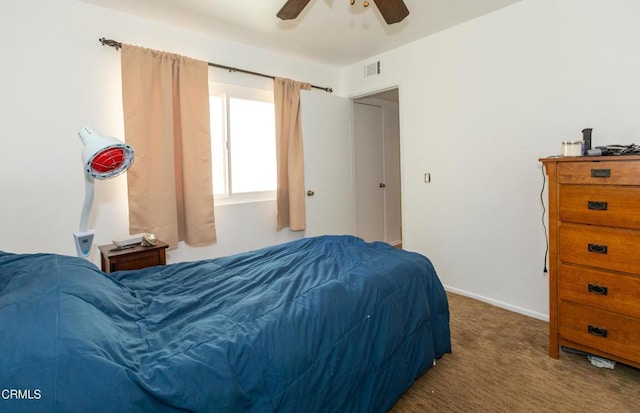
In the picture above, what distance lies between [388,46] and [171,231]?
287 cm

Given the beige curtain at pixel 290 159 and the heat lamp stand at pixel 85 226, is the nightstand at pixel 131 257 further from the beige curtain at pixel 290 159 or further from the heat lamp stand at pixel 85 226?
the beige curtain at pixel 290 159

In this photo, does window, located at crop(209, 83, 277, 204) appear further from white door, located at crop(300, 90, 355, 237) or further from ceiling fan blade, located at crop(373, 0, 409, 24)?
ceiling fan blade, located at crop(373, 0, 409, 24)

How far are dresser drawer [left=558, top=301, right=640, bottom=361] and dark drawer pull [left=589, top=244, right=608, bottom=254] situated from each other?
0.35 meters

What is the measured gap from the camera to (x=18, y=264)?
1.44 meters

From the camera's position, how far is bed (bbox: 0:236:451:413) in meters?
0.85

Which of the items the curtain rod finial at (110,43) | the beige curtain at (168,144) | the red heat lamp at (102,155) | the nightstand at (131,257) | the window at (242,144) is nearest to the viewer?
the red heat lamp at (102,155)

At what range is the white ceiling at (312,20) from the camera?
8.55 feet

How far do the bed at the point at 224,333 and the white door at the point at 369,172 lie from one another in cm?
265

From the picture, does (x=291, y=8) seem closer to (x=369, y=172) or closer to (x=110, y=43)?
(x=110, y=43)

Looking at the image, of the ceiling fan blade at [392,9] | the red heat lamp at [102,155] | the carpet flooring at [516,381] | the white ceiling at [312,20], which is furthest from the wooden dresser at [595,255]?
the red heat lamp at [102,155]

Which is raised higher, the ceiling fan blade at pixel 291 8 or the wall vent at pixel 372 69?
the wall vent at pixel 372 69

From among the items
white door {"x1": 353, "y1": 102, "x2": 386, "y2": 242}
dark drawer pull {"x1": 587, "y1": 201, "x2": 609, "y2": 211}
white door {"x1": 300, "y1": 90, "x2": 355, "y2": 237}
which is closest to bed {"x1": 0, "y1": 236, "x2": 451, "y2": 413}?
dark drawer pull {"x1": 587, "y1": 201, "x2": 609, "y2": 211}

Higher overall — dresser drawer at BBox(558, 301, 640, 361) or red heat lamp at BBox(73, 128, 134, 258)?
red heat lamp at BBox(73, 128, 134, 258)

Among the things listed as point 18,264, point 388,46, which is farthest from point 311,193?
point 18,264
